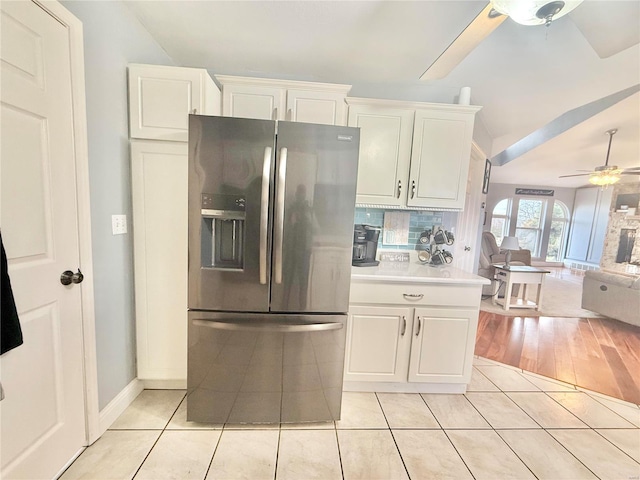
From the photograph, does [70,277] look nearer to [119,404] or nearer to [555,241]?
[119,404]

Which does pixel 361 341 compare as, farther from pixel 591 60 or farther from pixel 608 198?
pixel 608 198

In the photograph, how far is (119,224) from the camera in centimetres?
166

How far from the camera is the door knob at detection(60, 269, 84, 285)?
4.20ft

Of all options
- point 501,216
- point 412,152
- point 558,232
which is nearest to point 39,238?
point 412,152

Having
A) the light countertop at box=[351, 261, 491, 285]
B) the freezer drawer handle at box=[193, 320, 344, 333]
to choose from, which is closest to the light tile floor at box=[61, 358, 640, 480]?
the freezer drawer handle at box=[193, 320, 344, 333]

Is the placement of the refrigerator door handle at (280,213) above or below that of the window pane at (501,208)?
below

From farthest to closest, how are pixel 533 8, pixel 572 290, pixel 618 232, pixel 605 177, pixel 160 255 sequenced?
1. pixel 618 232
2. pixel 572 290
3. pixel 605 177
4. pixel 160 255
5. pixel 533 8

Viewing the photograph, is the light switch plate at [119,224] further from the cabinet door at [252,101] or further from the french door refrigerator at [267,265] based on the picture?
the cabinet door at [252,101]

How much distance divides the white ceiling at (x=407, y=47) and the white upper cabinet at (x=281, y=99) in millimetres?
272

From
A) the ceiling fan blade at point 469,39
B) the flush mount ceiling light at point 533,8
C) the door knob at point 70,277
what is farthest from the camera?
the door knob at point 70,277

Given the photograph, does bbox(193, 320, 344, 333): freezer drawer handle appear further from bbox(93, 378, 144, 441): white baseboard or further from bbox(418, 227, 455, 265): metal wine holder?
bbox(418, 227, 455, 265): metal wine holder

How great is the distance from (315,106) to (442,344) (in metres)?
1.97

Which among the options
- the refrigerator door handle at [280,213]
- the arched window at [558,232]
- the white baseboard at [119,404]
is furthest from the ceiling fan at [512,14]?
the arched window at [558,232]

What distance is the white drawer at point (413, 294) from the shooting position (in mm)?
1908
